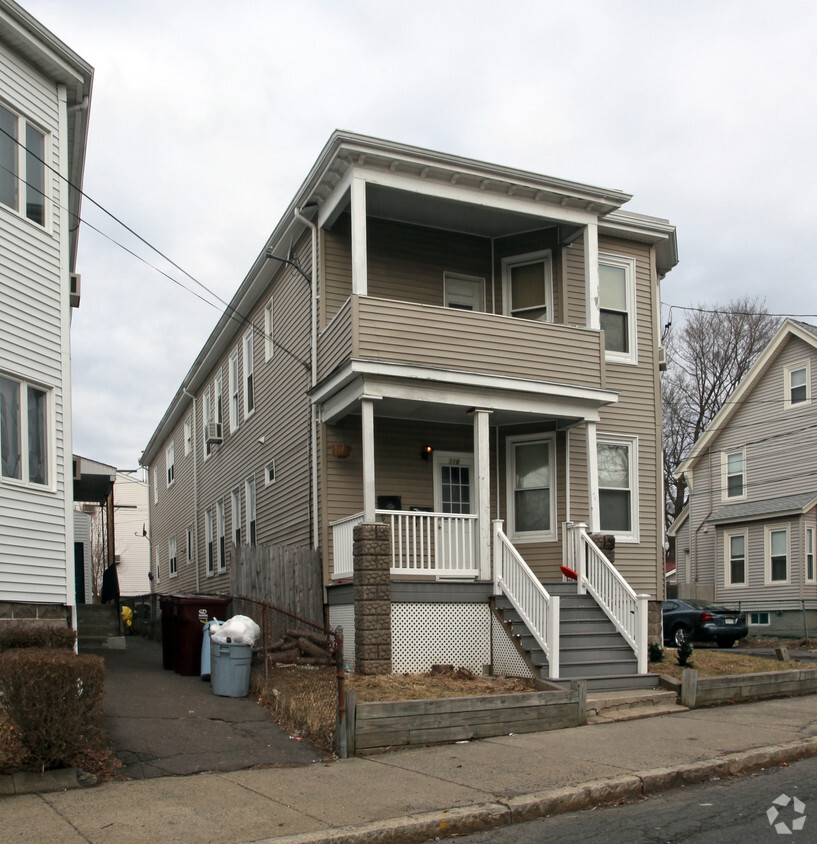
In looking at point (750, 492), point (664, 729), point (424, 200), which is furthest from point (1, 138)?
point (750, 492)

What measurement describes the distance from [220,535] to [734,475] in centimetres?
1813

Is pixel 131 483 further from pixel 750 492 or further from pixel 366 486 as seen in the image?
pixel 366 486

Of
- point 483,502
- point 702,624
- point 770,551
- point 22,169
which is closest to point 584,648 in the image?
point 483,502

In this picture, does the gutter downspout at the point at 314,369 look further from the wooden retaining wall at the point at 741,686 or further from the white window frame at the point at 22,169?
the wooden retaining wall at the point at 741,686

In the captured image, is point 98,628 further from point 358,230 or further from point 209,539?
point 358,230

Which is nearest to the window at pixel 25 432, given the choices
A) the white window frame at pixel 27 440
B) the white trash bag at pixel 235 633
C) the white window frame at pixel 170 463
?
the white window frame at pixel 27 440

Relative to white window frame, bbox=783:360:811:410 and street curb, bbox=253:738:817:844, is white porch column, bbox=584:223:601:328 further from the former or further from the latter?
white window frame, bbox=783:360:811:410

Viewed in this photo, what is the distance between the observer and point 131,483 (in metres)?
51.7

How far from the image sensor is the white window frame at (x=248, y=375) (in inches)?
797

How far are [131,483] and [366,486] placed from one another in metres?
41.6

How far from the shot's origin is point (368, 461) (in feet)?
42.9

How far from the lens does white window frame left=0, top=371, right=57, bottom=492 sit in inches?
448

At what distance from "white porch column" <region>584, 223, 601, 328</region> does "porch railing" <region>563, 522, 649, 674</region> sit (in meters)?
3.44

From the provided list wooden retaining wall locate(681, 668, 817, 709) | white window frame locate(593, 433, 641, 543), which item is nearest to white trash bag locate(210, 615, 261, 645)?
wooden retaining wall locate(681, 668, 817, 709)
